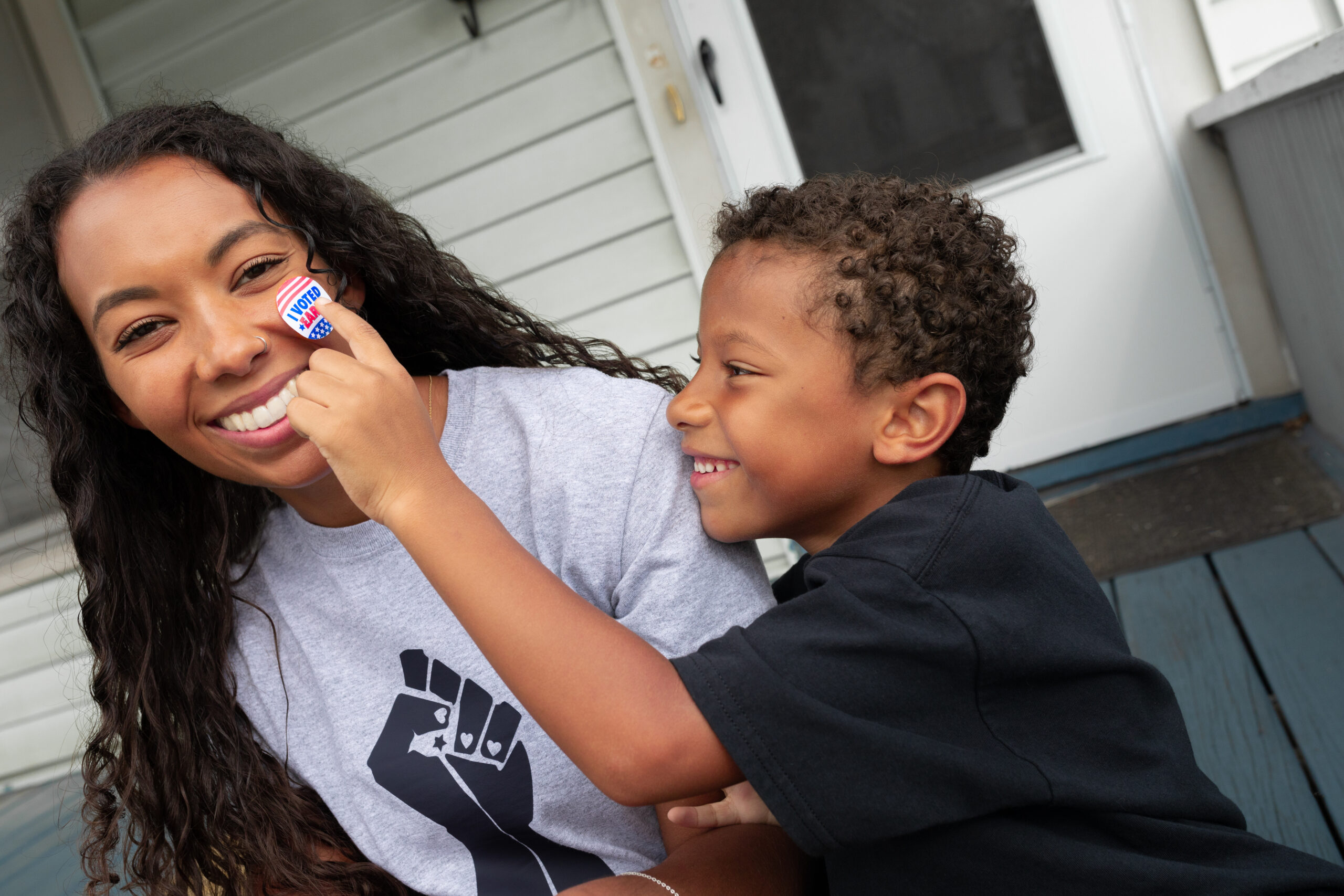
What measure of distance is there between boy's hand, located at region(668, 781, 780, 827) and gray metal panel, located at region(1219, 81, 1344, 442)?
193cm

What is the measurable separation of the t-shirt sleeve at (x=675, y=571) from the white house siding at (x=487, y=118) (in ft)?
7.36

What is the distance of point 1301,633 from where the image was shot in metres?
1.94

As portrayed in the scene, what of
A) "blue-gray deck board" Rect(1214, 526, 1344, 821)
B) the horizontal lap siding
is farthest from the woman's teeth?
the horizontal lap siding

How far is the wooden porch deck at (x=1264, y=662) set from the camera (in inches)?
59.9

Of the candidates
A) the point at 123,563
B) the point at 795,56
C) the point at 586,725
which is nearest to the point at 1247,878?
the point at 586,725

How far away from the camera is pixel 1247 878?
0.97m

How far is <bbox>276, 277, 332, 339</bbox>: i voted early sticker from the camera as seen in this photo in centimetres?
109

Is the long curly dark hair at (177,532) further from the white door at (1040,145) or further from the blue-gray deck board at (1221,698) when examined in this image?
the white door at (1040,145)

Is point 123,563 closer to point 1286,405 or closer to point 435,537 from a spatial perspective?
point 435,537

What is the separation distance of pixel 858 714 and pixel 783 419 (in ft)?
1.21

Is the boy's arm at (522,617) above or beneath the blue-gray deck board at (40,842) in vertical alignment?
above

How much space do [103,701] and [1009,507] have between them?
46.2 inches

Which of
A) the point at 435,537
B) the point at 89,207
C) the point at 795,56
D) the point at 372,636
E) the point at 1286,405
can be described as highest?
the point at 795,56

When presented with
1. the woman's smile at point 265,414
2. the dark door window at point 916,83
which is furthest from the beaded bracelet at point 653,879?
the dark door window at point 916,83
